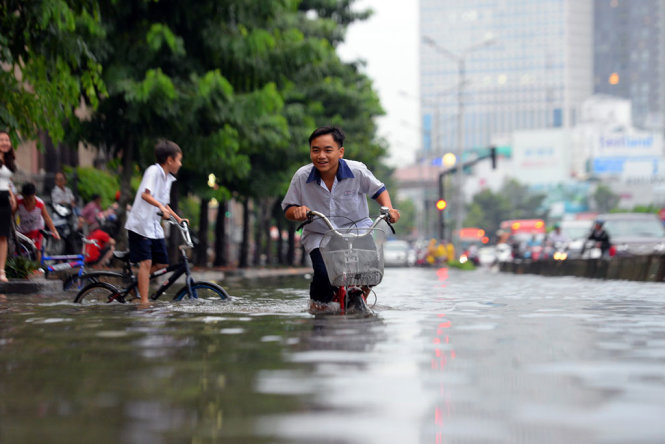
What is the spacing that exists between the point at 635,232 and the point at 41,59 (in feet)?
70.4

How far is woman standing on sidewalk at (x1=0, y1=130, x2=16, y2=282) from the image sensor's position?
1325 centimetres

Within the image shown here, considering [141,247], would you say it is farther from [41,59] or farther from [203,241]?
[203,241]

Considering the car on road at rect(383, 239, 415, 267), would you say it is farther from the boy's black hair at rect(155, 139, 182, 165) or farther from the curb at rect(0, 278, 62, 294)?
the boy's black hair at rect(155, 139, 182, 165)

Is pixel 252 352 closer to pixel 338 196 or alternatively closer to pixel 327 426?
pixel 327 426

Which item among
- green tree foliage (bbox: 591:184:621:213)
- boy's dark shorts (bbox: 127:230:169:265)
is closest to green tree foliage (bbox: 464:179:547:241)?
green tree foliage (bbox: 591:184:621:213)

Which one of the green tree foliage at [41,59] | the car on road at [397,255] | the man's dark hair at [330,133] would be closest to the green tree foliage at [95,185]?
the green tree foliage at [41,59]

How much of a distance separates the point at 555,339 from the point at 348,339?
1395mm

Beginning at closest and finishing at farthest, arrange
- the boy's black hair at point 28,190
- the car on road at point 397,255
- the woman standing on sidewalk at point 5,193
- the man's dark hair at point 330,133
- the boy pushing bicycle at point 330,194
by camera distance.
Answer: the man's dark hair at point 330,133, the boy pushing bicycle at point 330,194, the woman standing on sidewalk at point 5,193, the boy's black hair at point 28,190, the car on road at point 397,255

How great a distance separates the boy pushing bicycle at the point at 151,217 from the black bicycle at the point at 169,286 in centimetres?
13

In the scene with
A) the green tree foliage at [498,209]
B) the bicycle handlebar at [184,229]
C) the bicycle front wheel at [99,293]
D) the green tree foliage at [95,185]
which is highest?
the green tree foliage at [498,209]

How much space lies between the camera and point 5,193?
525 inches

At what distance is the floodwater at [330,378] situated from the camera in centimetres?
410

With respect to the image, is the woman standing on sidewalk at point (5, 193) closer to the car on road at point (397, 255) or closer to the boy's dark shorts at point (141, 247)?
the boy's dark shorts at point (141, 247)

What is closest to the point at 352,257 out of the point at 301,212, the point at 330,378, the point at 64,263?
the point at 301,212
